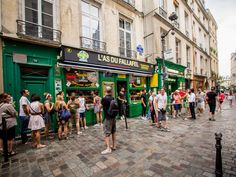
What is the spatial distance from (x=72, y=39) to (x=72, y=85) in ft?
7.25

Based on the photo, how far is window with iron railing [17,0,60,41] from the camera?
5.36 meters

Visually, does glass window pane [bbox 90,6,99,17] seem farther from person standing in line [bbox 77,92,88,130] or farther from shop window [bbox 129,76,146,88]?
person standing in line [bbox 77,92,88,130]

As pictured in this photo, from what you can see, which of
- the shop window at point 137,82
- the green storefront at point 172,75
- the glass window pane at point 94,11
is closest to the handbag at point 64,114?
the shop window at point 137,82

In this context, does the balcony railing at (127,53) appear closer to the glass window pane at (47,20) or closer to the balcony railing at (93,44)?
the balcony railing at (93,44)

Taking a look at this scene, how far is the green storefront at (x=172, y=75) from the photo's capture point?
425 inches

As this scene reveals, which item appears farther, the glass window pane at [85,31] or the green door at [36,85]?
the glass window pane at [85,31]

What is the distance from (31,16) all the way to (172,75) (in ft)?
36.1

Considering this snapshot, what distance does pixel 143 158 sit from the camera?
339cm

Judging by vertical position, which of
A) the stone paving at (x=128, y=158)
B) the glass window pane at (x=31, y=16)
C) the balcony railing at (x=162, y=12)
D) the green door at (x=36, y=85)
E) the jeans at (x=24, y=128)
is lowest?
the stone paving at (x=128, y=158)

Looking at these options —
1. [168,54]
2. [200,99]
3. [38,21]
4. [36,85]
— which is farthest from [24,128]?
[200,99]

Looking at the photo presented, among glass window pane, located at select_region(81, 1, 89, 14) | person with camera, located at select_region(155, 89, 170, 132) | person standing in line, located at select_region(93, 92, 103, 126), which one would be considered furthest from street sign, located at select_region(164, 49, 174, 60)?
glass window pane, located at select_region(81, 1, 89, 14)

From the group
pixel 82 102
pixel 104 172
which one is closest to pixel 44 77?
pixel 82 102

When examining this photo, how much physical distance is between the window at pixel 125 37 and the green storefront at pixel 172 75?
101 inches

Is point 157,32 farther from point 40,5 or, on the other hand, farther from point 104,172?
point 104,172
